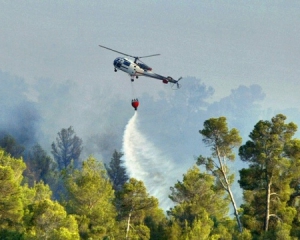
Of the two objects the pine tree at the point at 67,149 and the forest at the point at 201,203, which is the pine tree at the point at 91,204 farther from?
the pine tree at the point at 67,149

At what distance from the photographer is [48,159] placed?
155m

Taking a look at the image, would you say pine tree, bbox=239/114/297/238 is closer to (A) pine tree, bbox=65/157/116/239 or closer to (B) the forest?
(B) the forest

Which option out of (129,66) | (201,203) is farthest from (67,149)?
(201,203)

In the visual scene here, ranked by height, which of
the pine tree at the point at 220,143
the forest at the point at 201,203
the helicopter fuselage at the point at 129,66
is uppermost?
the helicopter fuselage at the point at 129,66

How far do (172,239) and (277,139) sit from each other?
13.0 meters

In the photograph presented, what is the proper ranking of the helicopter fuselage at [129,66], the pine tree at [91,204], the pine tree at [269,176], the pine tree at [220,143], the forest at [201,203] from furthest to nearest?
1. the helicopter fuselage at [129,66]
2. the pine tree at [220,143]
3. the pine tree at [91,204]
4. the pine tree at [269,176]
5. the forest at [201,203]

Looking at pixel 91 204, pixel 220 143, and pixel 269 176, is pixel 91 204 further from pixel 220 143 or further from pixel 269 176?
pixel 269 176

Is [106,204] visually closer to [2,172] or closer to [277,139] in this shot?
[2,172]

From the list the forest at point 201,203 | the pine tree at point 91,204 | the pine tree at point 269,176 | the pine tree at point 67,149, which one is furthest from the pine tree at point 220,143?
the pine tree at point 67,149

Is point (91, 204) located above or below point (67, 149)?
below

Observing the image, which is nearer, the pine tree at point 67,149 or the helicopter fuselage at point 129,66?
the helicopter fuselage at point 129,66

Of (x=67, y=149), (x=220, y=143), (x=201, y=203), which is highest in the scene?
(x=67, y=149)

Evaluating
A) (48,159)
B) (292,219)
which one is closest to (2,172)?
(292,219)

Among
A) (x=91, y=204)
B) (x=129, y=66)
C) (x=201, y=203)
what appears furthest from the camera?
(x=129, y=66)
